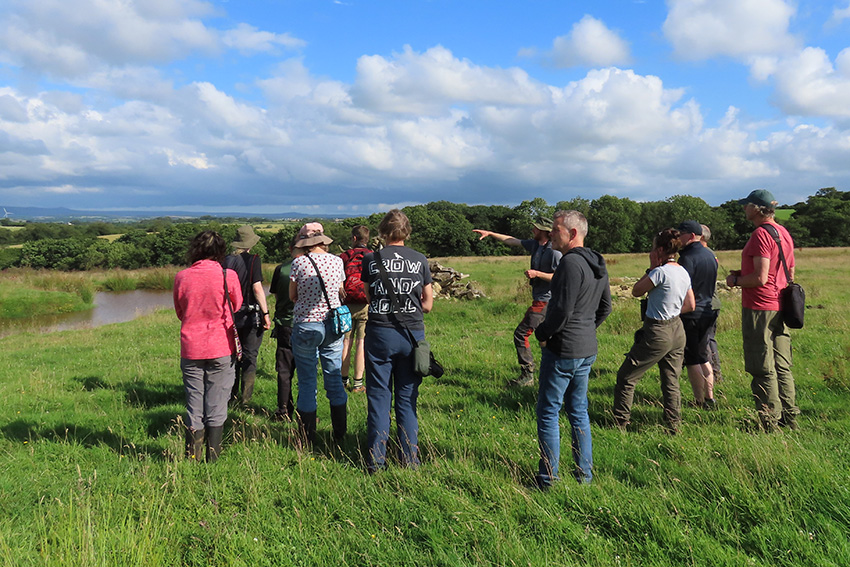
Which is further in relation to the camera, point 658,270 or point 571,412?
point 658,270

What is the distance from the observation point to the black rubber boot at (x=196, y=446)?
4.18 metres

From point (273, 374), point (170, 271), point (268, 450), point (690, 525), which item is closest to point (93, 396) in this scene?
point (273, 374)

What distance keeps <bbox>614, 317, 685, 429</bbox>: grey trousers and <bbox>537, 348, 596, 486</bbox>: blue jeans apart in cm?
140

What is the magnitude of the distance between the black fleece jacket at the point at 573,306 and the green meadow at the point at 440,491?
38.1 inches

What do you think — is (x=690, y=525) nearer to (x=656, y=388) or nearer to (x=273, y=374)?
(x=656, y=388)

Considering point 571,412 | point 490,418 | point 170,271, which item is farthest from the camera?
point 170,271

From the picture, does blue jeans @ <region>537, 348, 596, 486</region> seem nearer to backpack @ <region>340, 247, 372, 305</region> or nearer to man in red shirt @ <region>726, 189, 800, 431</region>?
man in red shirt @ <region>726, 189, 800, 431</region>

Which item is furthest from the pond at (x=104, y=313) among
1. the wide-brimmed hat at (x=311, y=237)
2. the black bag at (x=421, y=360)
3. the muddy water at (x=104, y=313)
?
the black bag at (x=421, y=360)

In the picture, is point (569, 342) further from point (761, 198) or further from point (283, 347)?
point (283, 347)

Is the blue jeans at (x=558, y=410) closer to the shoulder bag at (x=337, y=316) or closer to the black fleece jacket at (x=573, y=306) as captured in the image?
the black fleece jacket at (x=573, y=306)

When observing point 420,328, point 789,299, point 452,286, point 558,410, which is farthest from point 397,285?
point 452,286

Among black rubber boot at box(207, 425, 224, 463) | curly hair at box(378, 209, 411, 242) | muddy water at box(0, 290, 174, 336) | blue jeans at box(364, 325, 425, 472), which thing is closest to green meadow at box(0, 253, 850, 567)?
black rubber boot at box(207, 425, 224, 463)

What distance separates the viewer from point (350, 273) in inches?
230

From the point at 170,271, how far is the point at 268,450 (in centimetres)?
3592
